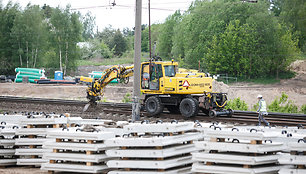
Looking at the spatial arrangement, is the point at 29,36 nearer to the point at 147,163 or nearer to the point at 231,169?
the point at 147,163

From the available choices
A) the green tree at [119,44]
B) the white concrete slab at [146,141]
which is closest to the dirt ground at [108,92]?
the white concrete slab at [146,141]

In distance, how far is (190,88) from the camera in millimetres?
20766

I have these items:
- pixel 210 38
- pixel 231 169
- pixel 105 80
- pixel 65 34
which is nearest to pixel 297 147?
pixel 231 169

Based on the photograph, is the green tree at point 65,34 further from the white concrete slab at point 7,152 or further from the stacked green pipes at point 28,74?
the white concrete slab at point 7,152

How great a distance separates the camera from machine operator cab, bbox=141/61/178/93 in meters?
21.2

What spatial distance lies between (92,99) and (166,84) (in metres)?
5.10

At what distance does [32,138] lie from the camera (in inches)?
446

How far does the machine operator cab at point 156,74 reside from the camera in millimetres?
21227

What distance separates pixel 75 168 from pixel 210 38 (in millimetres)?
55093

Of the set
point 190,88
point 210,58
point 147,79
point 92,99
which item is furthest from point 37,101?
point 210,58

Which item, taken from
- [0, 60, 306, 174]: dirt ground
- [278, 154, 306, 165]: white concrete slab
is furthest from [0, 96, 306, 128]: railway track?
[0, 60, 306, 174]: dirt ground

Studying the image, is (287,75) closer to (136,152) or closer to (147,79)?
(147,79)

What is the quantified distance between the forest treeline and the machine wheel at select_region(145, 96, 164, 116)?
3417cm

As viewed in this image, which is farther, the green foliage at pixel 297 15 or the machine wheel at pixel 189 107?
the green foliage at pixel 297 15
